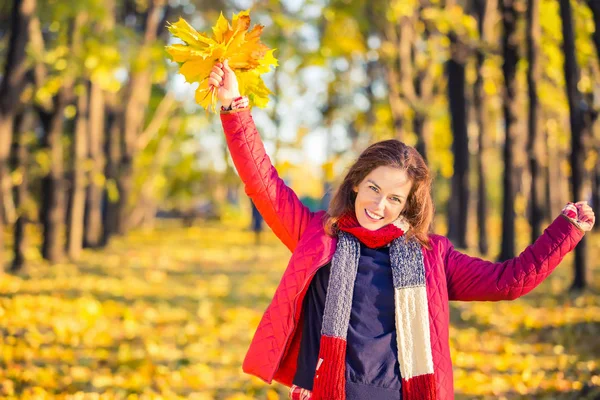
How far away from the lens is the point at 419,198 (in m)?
3.08

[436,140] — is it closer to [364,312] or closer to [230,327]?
[230,327]

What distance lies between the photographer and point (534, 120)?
11.5m

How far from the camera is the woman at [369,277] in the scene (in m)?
2.84

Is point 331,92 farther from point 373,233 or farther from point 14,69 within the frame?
point 373,233

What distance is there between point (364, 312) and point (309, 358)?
316 millimetres

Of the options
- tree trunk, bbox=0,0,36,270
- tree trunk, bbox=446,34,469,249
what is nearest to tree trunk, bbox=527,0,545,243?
tree trunk, bbox=446,34,469,249

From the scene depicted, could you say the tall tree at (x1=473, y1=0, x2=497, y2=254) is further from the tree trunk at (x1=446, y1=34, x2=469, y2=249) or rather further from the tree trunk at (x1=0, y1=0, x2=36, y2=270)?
the tree trunk at (x1=0, y1=0, x2=36, y2=270)

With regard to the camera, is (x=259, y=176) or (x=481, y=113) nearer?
(x=259, y=176)

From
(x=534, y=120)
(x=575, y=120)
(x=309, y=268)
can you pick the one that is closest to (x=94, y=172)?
(x=534, y=120)

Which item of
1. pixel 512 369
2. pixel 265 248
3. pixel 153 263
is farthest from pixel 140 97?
pixel 512 369

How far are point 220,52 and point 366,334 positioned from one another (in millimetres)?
1346

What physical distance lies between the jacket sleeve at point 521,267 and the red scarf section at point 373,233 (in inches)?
11.9

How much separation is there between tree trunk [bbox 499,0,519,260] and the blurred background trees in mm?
23

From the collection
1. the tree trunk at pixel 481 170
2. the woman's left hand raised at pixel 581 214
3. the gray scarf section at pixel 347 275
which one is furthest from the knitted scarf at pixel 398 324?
the tree trunk at pixel 481 170
